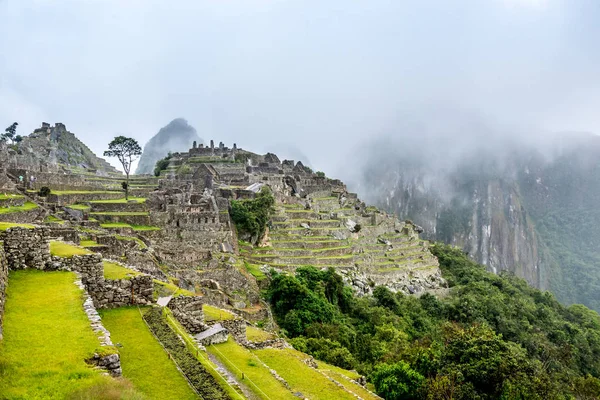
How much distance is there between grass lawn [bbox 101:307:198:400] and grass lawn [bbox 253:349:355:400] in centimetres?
463

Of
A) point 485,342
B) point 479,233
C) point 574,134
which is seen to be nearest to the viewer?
point 485,342

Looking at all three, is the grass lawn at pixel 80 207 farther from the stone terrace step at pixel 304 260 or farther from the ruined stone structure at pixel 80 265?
the ruined stone structure at pixel 80 265

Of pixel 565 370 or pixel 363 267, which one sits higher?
pixel 363 267

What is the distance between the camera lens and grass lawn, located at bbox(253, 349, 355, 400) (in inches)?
444

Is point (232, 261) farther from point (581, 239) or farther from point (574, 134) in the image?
point (574, 134)

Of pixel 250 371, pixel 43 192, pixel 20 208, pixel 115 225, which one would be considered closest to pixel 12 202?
pixel 20 208

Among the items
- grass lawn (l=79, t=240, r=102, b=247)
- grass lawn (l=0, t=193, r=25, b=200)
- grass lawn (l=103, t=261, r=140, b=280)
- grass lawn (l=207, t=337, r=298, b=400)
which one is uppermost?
grass lawn (l=0, t=193, r=25, b=200)

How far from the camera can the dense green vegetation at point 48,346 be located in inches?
190

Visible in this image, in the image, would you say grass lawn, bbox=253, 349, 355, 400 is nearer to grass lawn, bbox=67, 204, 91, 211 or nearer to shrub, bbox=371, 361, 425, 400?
shrub, bbox=371, 361, 425, 400

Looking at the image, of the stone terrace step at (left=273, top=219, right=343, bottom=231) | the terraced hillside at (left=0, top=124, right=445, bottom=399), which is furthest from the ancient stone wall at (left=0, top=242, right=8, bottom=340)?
the stone terrace step at (left=273, top=219, right=343, bottom=231)

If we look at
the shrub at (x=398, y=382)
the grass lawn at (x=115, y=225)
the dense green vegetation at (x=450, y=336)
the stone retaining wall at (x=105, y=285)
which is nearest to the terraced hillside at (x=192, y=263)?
the stone retaining wall at (x=105, y=285)

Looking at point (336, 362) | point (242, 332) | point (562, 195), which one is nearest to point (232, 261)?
point (336, 362)

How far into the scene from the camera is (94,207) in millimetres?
29328

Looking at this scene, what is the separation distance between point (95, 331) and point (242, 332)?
711 centimetres
